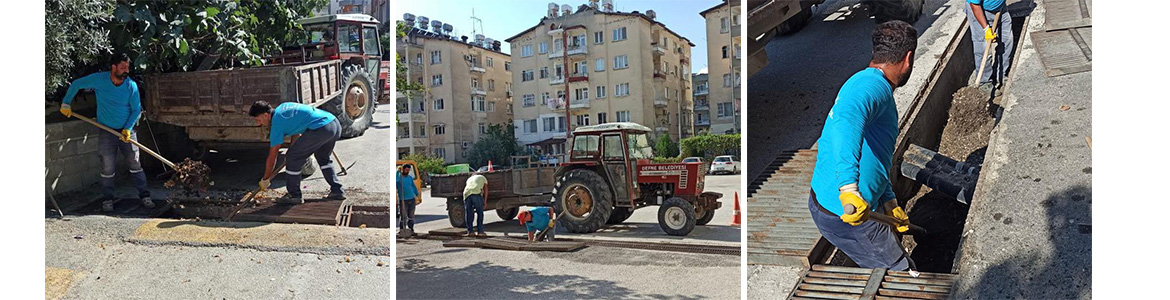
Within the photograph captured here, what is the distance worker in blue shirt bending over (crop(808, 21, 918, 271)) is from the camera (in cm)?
354

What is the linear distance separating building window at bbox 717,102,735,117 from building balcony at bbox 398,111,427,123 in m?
1.56

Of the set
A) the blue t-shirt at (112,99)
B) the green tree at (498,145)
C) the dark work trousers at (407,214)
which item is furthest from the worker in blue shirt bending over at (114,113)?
the green tree at (498,145)

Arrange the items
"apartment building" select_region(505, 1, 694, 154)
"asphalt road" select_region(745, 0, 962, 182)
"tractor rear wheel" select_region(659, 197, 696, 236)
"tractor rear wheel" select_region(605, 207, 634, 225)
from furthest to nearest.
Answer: "tractor rear wheel" select_region(605, 207, 634, 225) < "tractor rear wheel" select_region(659, 197, 696, 236) < "apartment building" select_region(505, 1, 694, 154) < "asphalt road" select_region(745, 0, 962, 182)

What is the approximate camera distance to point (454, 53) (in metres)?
4.37

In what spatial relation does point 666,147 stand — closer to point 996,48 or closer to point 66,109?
point 996,48

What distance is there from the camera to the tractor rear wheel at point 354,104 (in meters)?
4.53

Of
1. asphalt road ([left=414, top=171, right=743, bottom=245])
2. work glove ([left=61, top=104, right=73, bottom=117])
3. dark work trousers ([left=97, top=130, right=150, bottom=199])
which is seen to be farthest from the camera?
dark work trousers ([left=97, top=130, right=150, bottom=199])

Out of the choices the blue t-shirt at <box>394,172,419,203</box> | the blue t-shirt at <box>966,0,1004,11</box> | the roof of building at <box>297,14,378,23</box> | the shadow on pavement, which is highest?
the roof of building at <box>297,14,378,23</box>

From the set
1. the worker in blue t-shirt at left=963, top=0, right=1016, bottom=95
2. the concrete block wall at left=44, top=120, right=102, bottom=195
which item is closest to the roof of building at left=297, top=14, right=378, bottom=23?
the concrete block wall at left=44, top=120, right=102, bottom=195

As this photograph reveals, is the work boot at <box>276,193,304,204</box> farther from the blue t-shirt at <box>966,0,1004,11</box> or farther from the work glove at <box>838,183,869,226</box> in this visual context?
the blue t-shirt at <box>966,0,1004,11</box>

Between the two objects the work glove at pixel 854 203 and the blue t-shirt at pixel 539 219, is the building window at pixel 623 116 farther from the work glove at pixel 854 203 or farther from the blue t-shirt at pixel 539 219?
the work glove at pixel 854 203

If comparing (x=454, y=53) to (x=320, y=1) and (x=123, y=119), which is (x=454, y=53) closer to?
(x=320, y=1)

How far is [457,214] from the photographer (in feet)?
15.1
